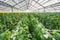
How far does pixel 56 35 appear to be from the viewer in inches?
68.1

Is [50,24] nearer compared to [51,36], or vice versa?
[51,36]

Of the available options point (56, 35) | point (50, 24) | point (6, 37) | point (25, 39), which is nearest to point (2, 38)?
point (6, 37)

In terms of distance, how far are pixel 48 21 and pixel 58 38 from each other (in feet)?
17.2

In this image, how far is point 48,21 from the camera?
6898mm

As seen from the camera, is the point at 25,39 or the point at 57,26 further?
the point at 57,26

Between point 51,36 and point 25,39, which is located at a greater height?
point 51,36

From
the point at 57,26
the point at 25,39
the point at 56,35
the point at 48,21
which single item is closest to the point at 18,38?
the point at 25,39

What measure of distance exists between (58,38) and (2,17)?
193 inches

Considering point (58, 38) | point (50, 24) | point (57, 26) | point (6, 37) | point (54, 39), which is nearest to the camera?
point (58, 38)

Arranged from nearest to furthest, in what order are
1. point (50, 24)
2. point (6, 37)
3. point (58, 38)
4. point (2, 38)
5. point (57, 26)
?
1. point (58, 38)
2. point (2, 38)
3. point (6, 37)
4. point (57, 26)
5. point (50, 24)

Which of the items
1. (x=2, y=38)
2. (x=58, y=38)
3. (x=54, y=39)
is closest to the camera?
(x=58, y=38)

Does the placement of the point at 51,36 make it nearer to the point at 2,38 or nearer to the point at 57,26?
the point at 2,38

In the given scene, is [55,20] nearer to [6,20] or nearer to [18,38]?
[6,20]

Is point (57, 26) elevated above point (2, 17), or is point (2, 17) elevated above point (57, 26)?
point (2, 17)
